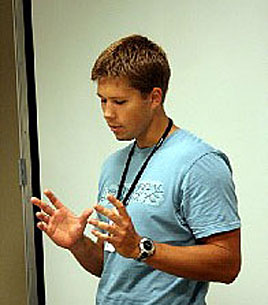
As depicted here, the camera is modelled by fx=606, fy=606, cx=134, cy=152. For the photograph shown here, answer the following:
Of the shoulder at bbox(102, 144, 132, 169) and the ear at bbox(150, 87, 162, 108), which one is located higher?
the ear at bbox(150, 87, 162, 108)

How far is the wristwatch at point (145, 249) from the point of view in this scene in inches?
50.8

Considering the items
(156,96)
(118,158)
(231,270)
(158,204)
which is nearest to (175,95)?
(118,158)

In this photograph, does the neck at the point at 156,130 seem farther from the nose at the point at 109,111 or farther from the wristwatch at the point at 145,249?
the wristwatch at the point at 145,249

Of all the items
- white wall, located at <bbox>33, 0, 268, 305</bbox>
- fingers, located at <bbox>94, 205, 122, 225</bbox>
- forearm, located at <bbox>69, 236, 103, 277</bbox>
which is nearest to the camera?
fingers, located at <bbox>94, 205, 122, 225</bbox>

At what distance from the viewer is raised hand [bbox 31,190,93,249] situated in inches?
58.2

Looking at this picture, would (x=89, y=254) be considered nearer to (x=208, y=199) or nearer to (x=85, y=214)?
(x=85, y=214)

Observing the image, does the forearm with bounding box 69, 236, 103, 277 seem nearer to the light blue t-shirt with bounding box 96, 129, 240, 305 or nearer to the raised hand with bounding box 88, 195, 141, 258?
the light blue t-shirt with bounding box 96, 129, 240, 305

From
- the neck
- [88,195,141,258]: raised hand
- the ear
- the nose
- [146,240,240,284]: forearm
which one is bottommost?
[146,240,240,284]: forearm

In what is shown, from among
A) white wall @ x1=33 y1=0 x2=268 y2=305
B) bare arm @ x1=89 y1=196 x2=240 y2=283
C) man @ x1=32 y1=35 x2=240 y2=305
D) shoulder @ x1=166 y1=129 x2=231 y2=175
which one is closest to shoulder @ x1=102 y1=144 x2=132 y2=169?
man @ x1=32 y1=35 x2=240 y2=305

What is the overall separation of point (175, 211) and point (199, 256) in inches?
5.1

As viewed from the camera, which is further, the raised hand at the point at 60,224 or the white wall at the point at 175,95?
the white wall at the point at 175,95

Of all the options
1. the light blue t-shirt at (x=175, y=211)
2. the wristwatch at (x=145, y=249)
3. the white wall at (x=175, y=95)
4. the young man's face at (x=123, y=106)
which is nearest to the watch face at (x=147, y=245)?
the wristwatch at (x=145, y=249)

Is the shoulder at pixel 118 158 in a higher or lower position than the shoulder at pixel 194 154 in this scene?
lower

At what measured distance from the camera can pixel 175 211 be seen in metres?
1.42
